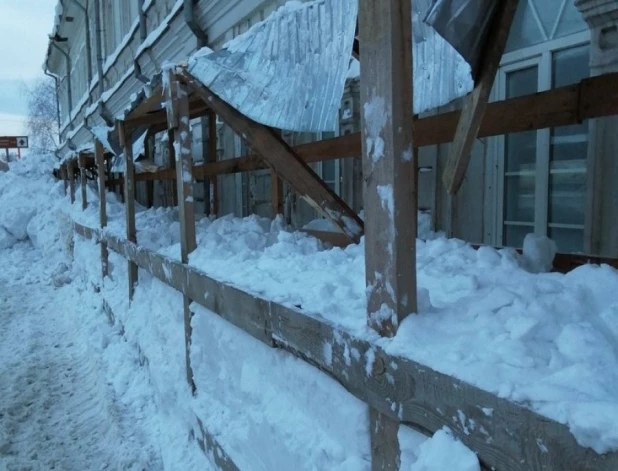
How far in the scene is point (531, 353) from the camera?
4.34 ft

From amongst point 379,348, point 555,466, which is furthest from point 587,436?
point 379,348

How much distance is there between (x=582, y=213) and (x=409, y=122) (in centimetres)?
269

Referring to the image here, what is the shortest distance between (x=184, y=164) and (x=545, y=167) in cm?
261

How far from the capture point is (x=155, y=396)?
406cm

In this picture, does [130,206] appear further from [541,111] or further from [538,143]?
[541,111]

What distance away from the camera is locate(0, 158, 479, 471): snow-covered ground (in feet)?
6.46

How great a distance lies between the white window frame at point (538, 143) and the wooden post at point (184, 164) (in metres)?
2.39

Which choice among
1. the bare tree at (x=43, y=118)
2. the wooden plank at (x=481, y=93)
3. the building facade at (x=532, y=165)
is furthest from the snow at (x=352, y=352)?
the bare tree at (x=43, y=118)

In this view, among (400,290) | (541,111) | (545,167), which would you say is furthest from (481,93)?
(545,167)

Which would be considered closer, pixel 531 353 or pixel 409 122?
pixel 531 353

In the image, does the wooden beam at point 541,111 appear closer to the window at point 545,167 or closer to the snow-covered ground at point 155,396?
the window at point 545,167

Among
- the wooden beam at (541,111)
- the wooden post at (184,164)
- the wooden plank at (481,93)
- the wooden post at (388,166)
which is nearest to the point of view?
the wooden post at (388,166)

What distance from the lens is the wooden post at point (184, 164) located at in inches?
136

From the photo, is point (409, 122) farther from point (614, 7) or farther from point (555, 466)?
point (614, 7)
